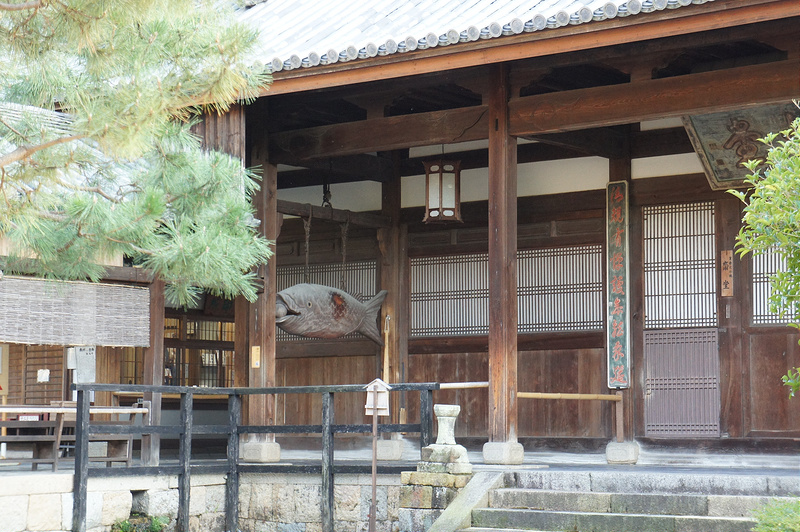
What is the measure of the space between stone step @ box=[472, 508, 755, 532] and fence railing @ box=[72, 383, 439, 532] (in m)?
1.40

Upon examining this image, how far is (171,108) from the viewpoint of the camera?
6766 millimetres

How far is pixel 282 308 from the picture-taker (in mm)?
11414

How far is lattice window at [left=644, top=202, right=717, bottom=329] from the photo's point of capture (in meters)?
11.0

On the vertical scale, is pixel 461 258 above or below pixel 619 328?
above

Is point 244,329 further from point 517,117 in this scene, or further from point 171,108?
point 171,108

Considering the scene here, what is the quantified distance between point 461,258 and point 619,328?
2073 millimetres

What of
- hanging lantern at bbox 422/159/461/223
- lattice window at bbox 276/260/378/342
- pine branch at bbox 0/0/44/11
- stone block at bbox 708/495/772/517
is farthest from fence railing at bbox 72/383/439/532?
pine branch at bbox 0/0/44/11

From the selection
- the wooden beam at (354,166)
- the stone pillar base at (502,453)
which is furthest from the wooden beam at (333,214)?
the stone pillar base at (502,453)

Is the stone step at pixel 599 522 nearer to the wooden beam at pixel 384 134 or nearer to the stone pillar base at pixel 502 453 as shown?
the stone pillar base at pixel 502 453

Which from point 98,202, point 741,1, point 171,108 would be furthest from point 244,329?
point 741,1

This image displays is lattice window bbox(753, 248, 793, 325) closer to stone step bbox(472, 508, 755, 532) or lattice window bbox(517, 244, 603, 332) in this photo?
lattice window bbox(517, 244, 603, 332)

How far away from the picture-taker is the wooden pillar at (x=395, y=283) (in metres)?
12.5

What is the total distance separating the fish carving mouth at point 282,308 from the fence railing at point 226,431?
1021 mm

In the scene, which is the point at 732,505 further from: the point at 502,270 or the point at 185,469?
the point at 185,469
